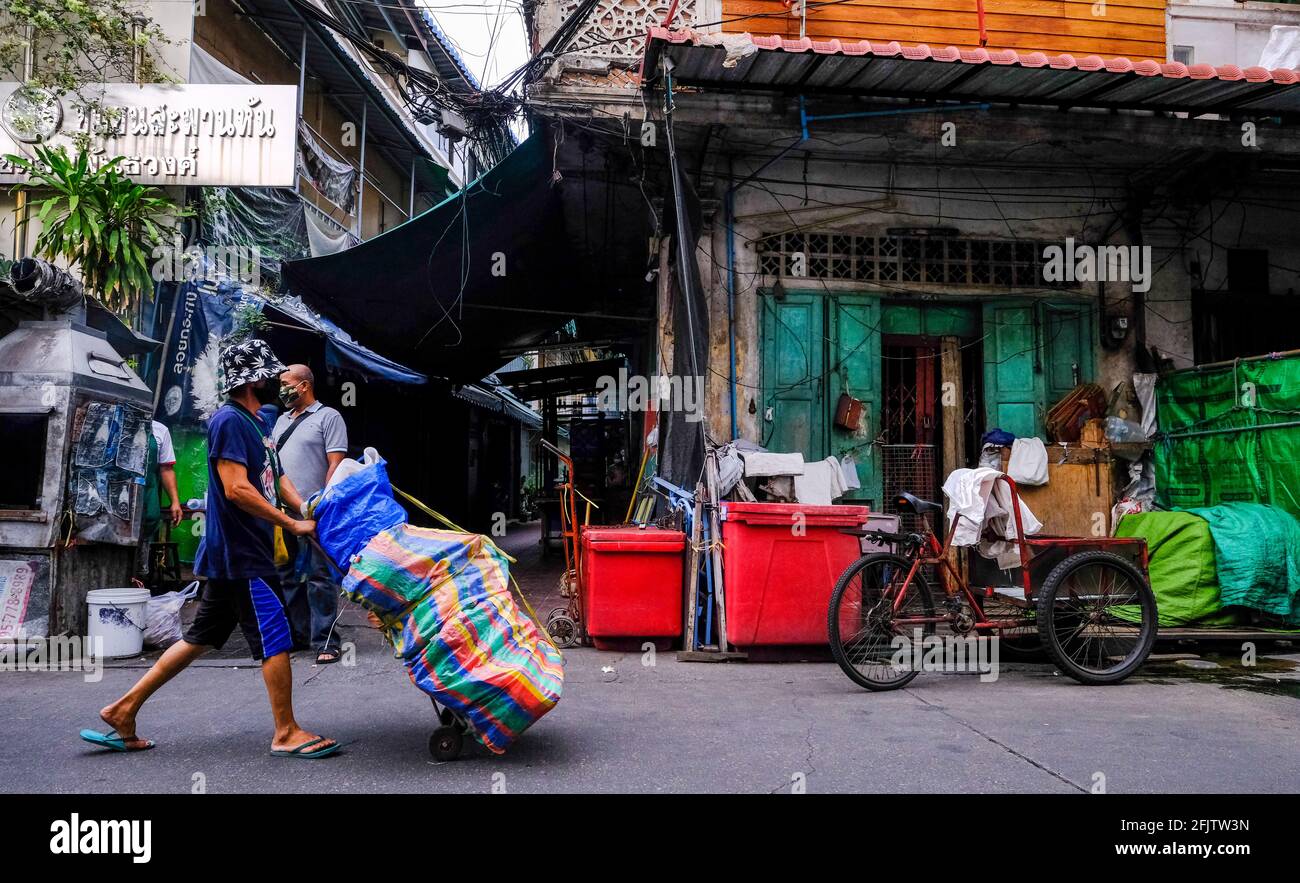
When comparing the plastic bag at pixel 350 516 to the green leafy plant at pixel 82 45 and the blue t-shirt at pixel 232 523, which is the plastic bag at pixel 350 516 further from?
the green leafy plant at pixel 82 45

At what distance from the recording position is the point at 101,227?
8492mm

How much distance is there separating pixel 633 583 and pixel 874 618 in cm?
182

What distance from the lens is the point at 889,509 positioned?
8.62 meters

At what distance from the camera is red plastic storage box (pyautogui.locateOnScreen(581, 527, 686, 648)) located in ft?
20.9

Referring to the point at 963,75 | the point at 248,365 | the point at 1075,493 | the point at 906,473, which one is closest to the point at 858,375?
the point at 906,473

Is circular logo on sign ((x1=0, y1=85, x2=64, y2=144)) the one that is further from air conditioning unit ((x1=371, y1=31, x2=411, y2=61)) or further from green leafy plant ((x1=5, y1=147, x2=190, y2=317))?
air conditioning unit ((x1=371, y1=31, x2=411, y2=61))

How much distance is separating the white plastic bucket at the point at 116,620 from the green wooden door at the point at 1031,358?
7.57 meters

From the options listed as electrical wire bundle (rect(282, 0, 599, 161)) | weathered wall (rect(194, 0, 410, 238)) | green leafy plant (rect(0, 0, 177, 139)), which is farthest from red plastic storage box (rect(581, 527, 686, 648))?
weathered wall (rect(194, 0, 410, 238))

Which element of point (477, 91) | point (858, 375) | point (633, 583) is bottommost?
point (633, 583)

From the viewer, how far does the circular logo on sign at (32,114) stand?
9562mm

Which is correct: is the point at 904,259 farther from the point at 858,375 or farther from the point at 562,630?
the point at 562,630

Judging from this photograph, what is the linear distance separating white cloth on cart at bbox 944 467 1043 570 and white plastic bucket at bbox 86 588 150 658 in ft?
18.7

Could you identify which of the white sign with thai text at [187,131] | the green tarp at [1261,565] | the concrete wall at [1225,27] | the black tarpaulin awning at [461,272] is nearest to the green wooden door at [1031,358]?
the green tarp at [1261,565]

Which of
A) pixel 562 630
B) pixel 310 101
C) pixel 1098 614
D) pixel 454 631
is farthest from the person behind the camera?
pixel 310 101
